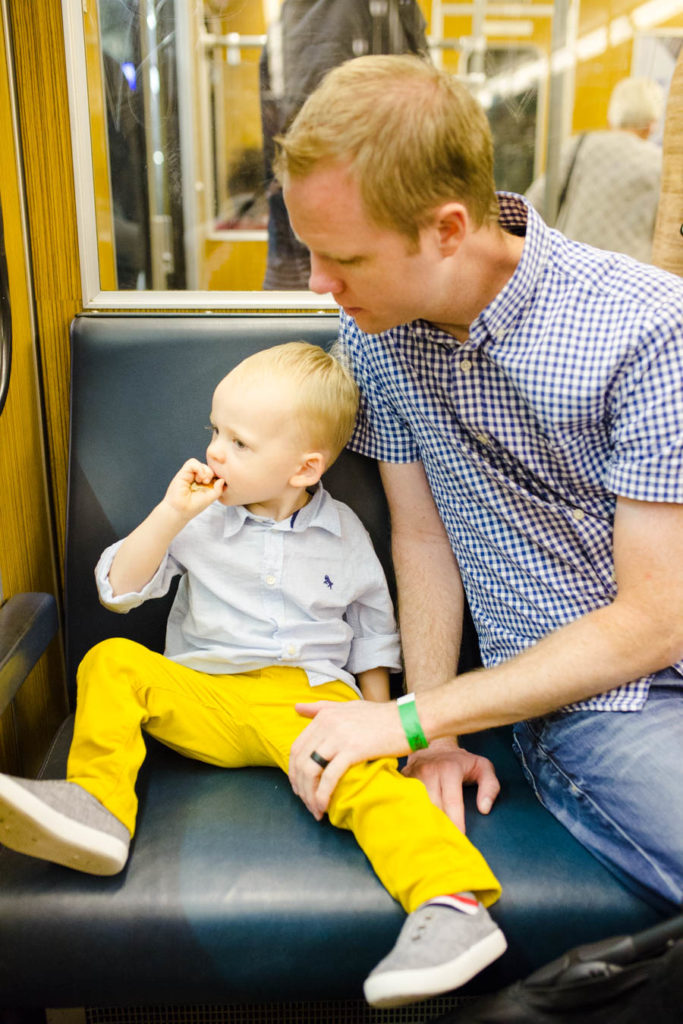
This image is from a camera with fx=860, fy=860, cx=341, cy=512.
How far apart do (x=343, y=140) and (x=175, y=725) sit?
89 centimetres

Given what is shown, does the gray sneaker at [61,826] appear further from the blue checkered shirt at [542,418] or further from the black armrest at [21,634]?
the blue checkered shirt at [542,418]

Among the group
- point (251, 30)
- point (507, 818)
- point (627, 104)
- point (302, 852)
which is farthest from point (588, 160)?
point (302, 852)

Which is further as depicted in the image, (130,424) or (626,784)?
(130,424)

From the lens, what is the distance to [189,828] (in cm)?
123

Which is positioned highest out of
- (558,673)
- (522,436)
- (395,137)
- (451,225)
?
(395,137)

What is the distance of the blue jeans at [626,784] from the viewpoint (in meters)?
1.13

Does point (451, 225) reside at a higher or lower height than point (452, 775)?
higher

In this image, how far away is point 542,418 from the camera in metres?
1.26

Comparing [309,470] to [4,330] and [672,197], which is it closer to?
[4,330]

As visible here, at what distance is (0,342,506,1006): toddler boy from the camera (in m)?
1.15

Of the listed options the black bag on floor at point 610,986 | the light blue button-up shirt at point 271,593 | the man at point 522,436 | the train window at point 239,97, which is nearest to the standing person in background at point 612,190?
the train window at point 239,97

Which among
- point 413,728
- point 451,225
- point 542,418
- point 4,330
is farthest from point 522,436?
point 4,330

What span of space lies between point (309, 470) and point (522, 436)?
37cm

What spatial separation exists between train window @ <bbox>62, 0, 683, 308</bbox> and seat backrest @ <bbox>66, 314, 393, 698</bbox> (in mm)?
214
